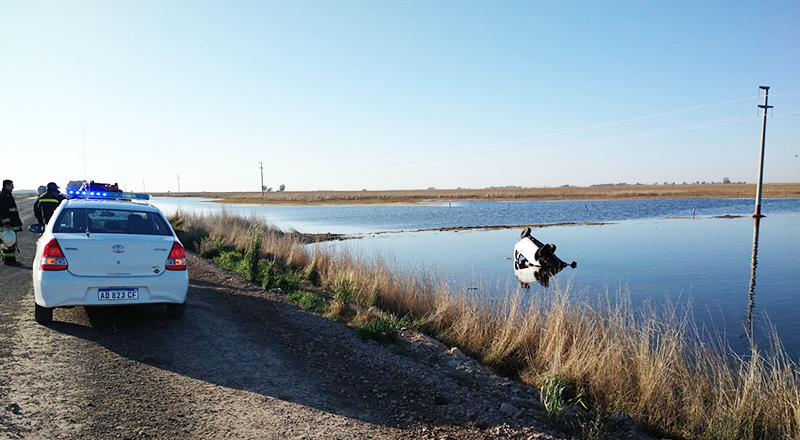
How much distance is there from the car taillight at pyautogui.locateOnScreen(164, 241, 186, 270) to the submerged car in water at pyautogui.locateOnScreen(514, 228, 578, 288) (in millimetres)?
12157

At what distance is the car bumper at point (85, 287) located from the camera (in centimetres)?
666

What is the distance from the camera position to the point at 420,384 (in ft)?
18.7

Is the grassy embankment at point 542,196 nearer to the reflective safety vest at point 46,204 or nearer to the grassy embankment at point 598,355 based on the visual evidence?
the reflective safety vest at point 46,204

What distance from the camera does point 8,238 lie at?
12.4 metres

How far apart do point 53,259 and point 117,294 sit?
886mm

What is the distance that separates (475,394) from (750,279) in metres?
14.1

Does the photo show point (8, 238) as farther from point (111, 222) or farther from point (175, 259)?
point (175, 259)

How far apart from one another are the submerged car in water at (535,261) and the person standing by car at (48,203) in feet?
44.1

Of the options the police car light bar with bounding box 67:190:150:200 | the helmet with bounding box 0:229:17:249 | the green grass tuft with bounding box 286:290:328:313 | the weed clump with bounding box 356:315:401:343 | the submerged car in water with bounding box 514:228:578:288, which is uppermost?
the police car light bar with bounding box 67:190:150:200

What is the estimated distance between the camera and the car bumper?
21.9 feet

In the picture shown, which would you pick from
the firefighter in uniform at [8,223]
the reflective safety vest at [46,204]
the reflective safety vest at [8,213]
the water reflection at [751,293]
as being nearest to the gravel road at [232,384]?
the water reflection at [751,293]

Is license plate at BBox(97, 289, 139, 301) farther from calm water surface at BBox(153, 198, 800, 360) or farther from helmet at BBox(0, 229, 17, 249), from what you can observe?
helmet at BBox(0, 229, 17, 249)

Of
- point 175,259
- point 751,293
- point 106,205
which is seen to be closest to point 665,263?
point 751,293

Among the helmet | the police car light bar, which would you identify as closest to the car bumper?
the police car light bar
